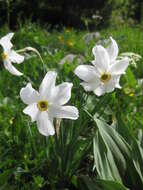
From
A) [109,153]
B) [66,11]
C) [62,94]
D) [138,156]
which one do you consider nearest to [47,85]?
[62,94]

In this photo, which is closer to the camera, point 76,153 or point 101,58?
point 101,58

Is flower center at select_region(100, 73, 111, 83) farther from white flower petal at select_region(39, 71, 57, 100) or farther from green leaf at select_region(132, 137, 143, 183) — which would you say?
green leaf at select_region(132, 137, 143, 183)

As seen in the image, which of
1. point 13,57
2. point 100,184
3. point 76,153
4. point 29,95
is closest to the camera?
point 29,95

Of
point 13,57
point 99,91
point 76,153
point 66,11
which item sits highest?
point 13,57

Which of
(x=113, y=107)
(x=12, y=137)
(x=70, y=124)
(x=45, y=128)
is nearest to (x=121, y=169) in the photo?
(x=70, y=124)

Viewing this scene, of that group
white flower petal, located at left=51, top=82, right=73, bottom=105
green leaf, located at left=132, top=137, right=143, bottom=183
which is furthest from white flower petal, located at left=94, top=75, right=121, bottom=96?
green leaf, located at left=132, top=137, right=143, bottom=183

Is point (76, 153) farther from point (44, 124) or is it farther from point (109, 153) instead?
point (44, 124)

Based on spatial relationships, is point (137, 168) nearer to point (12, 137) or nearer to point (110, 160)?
point (110, 160)
